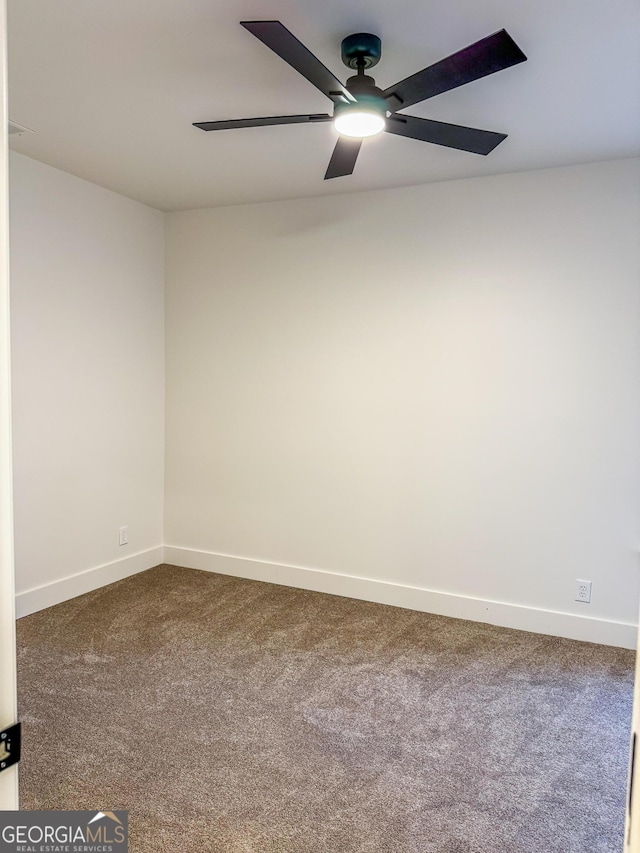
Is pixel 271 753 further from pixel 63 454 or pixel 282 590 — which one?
pixel 63 454

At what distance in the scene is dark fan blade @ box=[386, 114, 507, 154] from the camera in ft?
7.46

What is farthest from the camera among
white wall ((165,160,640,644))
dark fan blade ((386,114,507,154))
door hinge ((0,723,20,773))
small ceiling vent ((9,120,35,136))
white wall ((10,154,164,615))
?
white wall ((10,154,164,615))

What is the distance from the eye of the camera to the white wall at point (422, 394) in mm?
3373

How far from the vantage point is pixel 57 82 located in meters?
2.52

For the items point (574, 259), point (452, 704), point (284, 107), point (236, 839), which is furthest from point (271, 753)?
point (574, 259)

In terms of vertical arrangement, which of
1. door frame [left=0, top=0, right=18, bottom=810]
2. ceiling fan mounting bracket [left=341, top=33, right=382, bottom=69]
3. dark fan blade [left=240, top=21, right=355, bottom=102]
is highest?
ceiling fan mounting bracket [left=341, top=33, right=382, bottom=69]

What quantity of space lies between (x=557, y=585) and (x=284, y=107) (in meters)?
2.83

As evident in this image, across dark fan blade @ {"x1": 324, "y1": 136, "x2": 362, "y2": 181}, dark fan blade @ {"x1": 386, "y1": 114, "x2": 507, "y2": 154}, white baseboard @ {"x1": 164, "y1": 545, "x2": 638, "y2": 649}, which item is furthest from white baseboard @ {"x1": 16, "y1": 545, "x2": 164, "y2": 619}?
dark fan blade @ {"x1": 386, "y1": 114, "x2": 507, "y2": 154}

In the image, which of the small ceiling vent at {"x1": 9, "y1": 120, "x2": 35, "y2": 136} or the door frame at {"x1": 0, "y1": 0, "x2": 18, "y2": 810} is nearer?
the door frame at {"x1": 0, "y1": 0, "x2": 18, "y2": 810}

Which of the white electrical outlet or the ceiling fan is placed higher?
the ceiling fan

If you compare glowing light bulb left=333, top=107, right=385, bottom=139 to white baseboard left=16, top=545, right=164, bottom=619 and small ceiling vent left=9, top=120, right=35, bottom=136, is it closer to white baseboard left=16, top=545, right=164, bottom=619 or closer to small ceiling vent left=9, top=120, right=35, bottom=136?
small ceiling vent left=9, top=120, right=35, bottom=136

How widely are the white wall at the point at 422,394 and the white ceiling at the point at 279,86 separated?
1.16ft

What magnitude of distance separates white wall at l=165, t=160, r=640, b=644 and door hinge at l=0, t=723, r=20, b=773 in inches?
122

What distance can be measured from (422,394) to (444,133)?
171 centimetres
